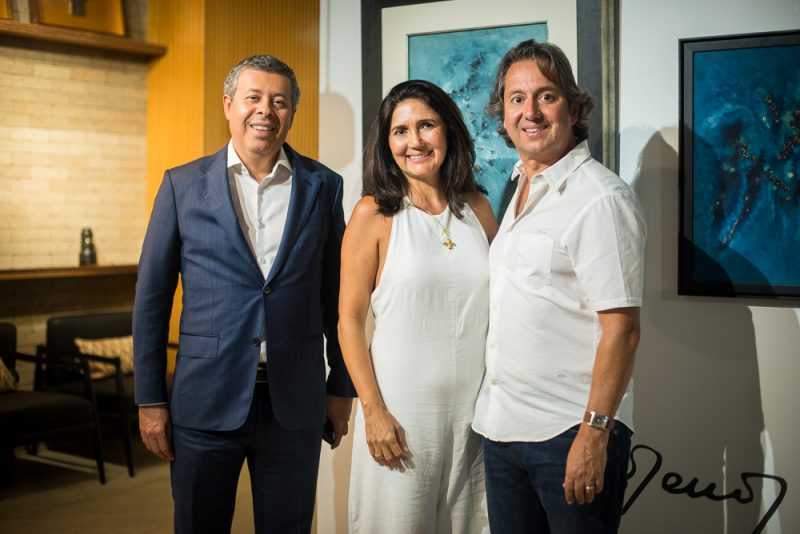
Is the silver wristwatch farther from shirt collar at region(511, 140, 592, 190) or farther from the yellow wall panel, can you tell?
the yellow wall panel

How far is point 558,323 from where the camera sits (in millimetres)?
1802

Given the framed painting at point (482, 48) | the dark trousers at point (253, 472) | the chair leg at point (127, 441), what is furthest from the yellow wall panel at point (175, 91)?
the dark trousers at point (253, 472)

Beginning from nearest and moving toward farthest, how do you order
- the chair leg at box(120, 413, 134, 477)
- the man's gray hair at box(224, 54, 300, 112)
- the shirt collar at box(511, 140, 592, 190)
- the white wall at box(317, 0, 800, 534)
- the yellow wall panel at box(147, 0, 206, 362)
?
1. the shirt collar at box(511, 140, 592, 190)
2. the man's gray hair at box(224, 54, 300, 112)
3. the white wall at box(317, 0, 800, 534)
4. the chair leg at box(120, 413, 134, 477)
5. the yellow wall panel at box(147, 0, 206, 362)

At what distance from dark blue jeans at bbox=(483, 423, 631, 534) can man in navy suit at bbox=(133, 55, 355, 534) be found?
538mm

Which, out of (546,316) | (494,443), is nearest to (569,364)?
(546,316)

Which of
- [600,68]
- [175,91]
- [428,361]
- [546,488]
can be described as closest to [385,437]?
[428,361]

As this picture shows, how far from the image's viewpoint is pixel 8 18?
5.04 meters

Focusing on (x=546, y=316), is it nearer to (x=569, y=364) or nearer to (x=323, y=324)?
(x=569, y=364)

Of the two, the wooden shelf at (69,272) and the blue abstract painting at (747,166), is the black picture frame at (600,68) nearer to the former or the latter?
the blue abstract painting at (747,166)

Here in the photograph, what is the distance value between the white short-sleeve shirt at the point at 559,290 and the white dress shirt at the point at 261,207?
600 mm

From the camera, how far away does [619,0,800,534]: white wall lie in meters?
2.26

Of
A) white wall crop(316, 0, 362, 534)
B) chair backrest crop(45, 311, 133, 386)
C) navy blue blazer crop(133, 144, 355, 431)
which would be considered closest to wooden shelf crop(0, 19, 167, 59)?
chair backrest crop(45, 311, 133, 386)

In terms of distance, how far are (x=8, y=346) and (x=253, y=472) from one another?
10.5 feet

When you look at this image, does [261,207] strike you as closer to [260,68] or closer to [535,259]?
[260,68]
